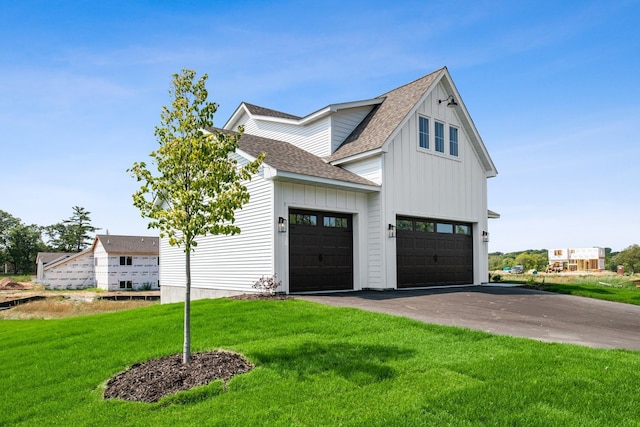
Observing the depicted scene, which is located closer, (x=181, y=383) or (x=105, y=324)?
(x=181, y=383)

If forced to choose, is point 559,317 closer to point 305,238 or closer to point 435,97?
point 305,238

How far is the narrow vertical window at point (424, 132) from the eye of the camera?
660 inches

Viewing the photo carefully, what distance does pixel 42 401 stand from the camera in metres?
5.73

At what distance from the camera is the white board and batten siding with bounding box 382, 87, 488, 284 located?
15.5 metres

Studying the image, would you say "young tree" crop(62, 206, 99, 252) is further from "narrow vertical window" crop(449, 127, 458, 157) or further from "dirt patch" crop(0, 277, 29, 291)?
"narrow vertical window" crop(449, 127, 458, 157)

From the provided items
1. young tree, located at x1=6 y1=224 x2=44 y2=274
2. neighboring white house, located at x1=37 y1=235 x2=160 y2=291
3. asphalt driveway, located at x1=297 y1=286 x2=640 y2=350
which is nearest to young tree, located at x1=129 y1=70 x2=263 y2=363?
asphalt driveway, located at x1=297 y1=286 x2=640 y2=350

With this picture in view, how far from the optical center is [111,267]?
138 ft

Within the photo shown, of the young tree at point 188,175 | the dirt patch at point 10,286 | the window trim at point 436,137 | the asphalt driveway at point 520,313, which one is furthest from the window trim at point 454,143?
the dirt patch at point 10,286

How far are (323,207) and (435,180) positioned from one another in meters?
5.46

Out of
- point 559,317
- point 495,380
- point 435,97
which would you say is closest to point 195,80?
point 495,380

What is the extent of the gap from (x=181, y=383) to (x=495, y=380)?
3966mm

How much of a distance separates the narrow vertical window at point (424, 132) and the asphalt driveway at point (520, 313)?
19.0ft

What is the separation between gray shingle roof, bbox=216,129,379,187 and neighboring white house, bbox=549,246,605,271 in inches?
2287

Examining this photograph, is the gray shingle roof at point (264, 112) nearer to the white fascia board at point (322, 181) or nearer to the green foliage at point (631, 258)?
the white fascia board at point (322, 181)
